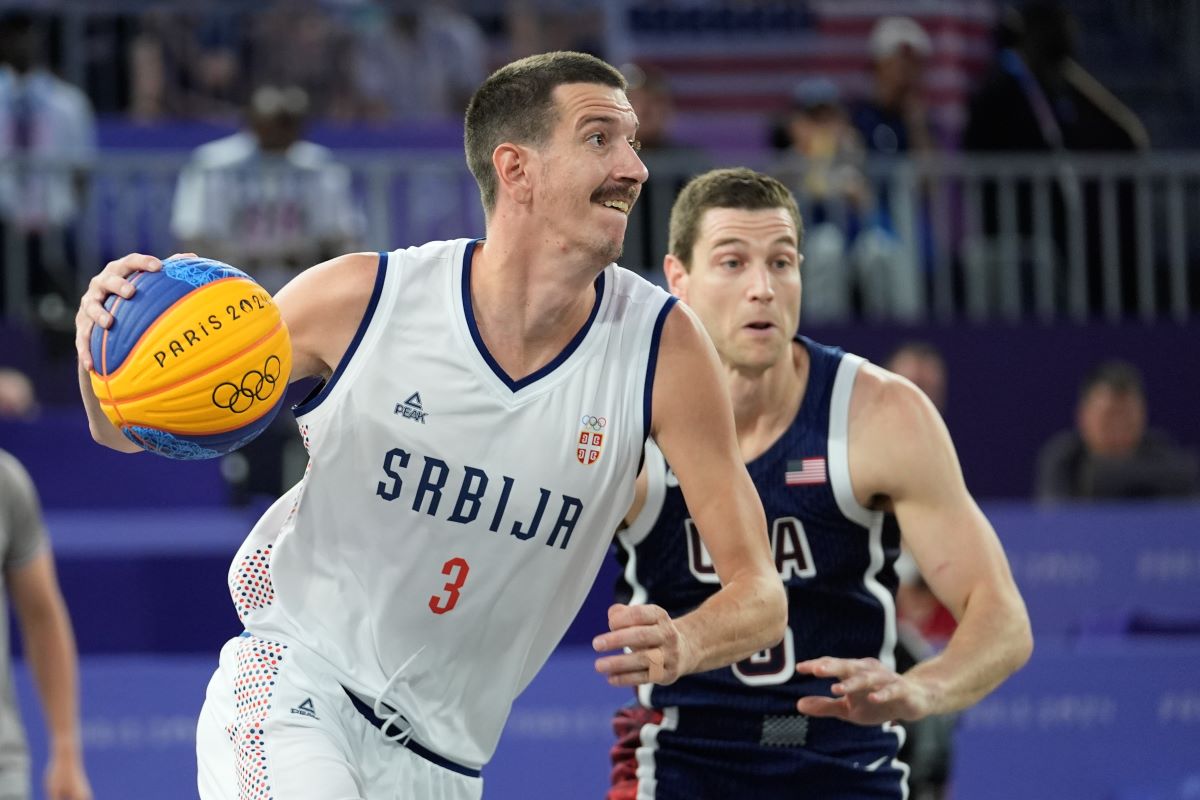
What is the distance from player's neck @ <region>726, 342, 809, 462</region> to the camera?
15.3ft

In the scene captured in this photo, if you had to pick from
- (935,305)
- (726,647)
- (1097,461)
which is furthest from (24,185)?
(726,647)

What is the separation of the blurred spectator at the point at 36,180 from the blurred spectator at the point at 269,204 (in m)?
0.70

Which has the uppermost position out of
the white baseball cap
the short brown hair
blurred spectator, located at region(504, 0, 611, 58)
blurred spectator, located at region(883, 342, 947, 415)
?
blurred spectator, located at region(504, 0, 611, 58)

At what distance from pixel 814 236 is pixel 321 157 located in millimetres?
2799

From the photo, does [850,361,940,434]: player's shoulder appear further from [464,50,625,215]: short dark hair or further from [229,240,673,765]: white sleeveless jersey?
[464,50,625,215]: short dark hair

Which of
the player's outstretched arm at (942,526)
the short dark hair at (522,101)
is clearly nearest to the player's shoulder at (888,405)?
the player's outstretched arm at (942,526)

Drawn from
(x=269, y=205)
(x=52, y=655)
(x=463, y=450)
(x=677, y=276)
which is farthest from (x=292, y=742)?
(x=269, y=205)

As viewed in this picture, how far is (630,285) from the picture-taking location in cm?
411

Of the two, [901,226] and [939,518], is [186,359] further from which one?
[901,226]

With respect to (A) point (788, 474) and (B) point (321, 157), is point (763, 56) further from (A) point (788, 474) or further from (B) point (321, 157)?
(A) point (788, 474)

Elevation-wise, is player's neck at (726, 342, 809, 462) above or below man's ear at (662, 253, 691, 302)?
below

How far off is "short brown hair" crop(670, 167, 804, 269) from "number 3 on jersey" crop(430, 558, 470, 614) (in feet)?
4.39

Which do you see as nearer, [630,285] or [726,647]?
[726,647]

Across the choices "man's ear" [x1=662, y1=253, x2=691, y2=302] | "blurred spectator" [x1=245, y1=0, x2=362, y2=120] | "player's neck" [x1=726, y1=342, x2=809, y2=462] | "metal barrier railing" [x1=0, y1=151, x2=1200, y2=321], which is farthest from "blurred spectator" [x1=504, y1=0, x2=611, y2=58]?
"player's neck" [x1=726, y1=342, x2=809, y2=462]
